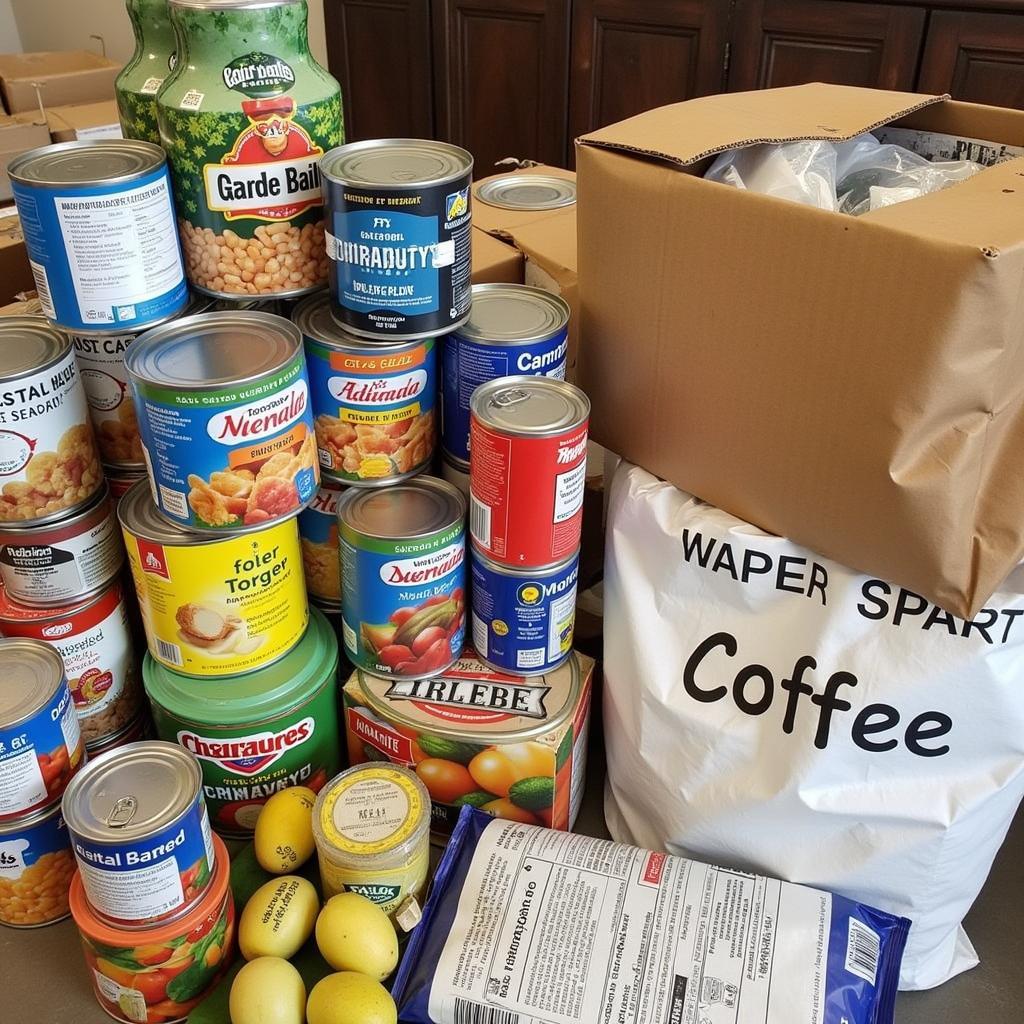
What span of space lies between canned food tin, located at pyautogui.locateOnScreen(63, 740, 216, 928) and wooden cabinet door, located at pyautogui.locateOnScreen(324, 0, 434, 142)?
218 centimetres

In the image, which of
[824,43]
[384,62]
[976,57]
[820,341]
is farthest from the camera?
[384,62]

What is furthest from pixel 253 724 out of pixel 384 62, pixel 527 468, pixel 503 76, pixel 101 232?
pixel 384 62

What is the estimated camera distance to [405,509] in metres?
1.16

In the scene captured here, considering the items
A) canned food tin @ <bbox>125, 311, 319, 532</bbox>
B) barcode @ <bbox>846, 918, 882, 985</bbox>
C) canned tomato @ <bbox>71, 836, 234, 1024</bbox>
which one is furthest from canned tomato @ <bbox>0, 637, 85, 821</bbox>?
barcode @ <bbox>846, 918, 882, 985</bbox>

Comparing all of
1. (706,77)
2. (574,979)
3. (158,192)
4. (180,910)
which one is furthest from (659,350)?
(706,77)

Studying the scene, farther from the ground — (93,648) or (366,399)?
(366,399)

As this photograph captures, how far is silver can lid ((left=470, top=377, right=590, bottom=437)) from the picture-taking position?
3.34 feet

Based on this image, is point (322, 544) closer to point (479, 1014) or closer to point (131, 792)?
point (131, 792)

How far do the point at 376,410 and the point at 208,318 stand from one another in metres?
0.21

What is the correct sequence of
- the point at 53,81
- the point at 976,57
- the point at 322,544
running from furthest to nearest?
the point at 53,81 → the point at 976,57 → the point at 322,544

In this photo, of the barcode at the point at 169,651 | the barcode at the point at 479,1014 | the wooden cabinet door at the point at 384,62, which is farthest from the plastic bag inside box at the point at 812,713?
the wooden cabinet door at the point at 384,62

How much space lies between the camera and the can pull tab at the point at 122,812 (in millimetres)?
938

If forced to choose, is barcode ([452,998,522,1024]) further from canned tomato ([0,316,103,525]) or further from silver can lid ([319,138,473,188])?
silver can lid ([319,138,473,188])

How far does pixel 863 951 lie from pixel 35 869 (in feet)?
2.92
